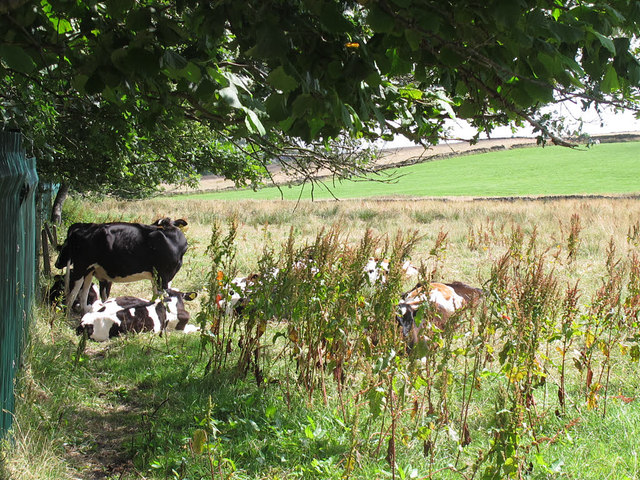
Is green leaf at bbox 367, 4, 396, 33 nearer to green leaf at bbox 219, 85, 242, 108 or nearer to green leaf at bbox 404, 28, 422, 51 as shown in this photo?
green leaf at bbox 404, 28, 422, 51

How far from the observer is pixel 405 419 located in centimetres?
418

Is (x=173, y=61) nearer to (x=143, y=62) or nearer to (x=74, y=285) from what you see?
(x=143, y=62)

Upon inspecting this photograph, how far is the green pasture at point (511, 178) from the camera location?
4353cm

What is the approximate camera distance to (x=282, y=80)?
2027 millimetres

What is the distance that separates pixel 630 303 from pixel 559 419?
125 cm

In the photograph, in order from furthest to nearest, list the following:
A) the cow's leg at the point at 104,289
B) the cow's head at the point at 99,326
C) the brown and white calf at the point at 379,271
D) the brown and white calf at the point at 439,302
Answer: the cow's leg at the point at 104,289
the cow's head at the point at 99,326
the brown and white calf at the point at 439,302
the brown and white calf at the point at 379,271

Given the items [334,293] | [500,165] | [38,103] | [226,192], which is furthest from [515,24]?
[500,165]

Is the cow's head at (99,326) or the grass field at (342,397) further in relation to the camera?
the cow's head at (99,326)

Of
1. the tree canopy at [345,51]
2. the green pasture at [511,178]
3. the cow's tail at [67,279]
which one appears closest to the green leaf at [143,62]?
the tree canopy at [345,51]

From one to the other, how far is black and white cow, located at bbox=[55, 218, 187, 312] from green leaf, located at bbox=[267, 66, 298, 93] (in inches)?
215

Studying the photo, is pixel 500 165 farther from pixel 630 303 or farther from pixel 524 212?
pixel 630 303

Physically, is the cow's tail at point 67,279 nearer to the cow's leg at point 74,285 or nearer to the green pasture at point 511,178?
the cow's leg at point 74,285

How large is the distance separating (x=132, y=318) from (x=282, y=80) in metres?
5.07

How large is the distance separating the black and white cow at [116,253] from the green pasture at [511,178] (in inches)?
1138
